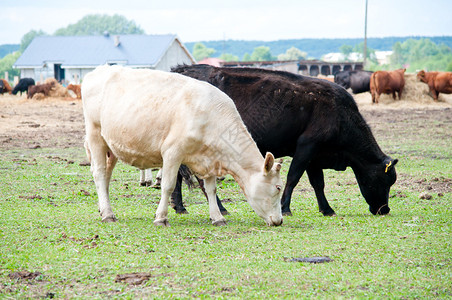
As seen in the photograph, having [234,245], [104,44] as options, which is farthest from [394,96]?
[104,44]

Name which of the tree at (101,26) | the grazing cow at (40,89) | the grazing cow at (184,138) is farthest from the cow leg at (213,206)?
the tree at (101,26)

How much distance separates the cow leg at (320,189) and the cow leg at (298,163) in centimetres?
45

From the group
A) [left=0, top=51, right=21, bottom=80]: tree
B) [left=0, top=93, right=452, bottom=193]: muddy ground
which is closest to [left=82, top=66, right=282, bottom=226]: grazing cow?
[left=0, top=93, right=452, bottom=193]: muddy ground

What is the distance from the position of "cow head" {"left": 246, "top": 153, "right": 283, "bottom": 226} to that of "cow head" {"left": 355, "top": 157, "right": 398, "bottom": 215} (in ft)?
6.20

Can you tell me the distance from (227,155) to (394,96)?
2977 cm

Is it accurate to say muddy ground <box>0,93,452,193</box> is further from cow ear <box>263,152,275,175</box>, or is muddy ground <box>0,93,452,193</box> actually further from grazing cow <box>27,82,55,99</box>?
cow ear <box>263,152,275,175</box>

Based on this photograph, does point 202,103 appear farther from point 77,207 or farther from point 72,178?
point 72,178

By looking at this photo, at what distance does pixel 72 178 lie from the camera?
11906mm

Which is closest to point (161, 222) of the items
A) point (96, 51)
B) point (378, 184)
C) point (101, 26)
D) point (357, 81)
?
point (378, 184)

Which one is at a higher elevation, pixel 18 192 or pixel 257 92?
pixel 257 92

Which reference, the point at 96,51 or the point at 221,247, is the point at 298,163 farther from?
the point at 96,51

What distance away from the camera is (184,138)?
749cm

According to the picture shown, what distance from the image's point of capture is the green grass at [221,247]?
525 centimetres

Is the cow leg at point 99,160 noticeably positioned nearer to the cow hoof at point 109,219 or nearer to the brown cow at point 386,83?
the cow hoof at point 109,219
